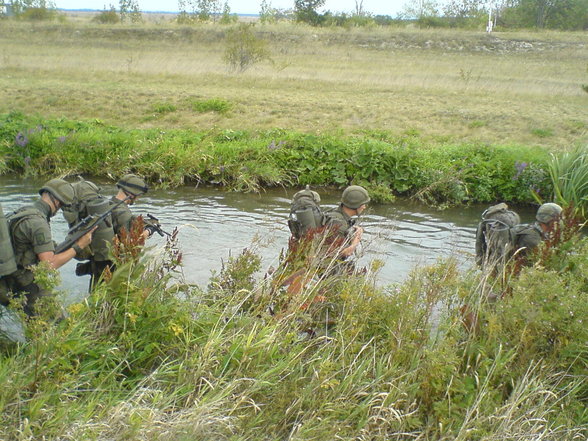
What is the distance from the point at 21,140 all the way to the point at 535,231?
41.2ft

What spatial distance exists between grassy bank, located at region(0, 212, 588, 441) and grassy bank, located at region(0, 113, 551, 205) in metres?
8.79

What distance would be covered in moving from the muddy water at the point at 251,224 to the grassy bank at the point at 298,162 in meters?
0.41

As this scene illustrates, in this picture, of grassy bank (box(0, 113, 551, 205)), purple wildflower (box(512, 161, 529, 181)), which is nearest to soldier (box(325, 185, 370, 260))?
grassy bank (box(0, 113, 551, 205))

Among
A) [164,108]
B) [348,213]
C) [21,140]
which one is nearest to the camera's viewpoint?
[348,213]

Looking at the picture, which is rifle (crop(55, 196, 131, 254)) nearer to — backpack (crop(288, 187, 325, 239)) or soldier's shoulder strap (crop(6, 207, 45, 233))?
soldier's shoulder strap (crop(6, 207, 45, 233))

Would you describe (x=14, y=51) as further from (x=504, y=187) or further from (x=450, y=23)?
(x=450, y=23)

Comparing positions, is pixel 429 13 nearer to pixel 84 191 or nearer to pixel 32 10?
pixel 32 10

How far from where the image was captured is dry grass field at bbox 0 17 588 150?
1911cm

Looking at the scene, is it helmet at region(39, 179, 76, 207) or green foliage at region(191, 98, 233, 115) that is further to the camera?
green foliage at region(191, 98, 233, 115)

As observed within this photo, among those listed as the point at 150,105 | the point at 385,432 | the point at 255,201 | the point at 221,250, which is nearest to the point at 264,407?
the point at 385,432

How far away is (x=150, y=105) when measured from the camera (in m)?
20.3

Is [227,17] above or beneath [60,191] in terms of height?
above

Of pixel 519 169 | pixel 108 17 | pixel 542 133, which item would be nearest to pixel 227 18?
pixel 108 17

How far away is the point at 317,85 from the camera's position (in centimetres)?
2447
